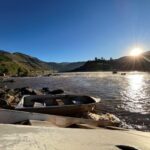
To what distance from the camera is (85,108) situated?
19.7 m

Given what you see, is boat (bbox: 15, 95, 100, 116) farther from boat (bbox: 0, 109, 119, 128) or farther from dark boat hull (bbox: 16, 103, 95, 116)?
boat (bbox: 0, 109, 119, 128)

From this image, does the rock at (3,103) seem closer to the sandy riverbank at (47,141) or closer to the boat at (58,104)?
the boat at (58,104)

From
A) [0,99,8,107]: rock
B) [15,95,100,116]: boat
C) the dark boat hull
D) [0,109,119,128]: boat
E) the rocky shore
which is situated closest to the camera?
[0,109,119,128]: boat

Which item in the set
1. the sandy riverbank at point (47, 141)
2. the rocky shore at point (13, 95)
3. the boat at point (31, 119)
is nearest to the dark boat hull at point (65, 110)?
the rocky shore at point (13, 95)

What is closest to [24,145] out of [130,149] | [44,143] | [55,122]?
[44,143]

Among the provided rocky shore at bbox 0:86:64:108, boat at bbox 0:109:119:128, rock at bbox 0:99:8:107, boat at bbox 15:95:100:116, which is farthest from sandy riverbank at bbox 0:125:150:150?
rock at bbox 0:99:8:107

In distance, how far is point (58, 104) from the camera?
21.3 meters

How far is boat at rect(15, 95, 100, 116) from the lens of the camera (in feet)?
58.0

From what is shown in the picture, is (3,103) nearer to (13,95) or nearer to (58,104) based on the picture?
(58,104)

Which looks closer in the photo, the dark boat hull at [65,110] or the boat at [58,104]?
the dark boat hull at [65,110]

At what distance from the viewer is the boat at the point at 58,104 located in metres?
17.7

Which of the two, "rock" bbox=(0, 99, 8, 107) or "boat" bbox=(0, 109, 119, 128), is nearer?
"boat" bbox=(0, 109, 119, 128)

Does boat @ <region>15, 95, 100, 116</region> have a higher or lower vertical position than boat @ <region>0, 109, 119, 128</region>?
lower

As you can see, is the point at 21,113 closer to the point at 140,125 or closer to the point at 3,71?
the point at 140,125
